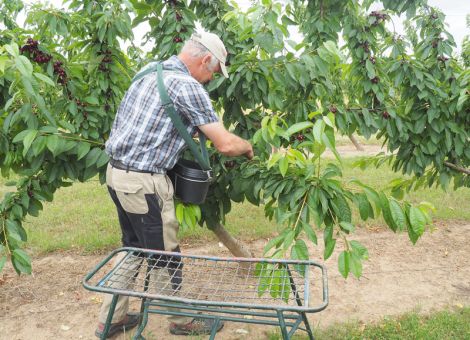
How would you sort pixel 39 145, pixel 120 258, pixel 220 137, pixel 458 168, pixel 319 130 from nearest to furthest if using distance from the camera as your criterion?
pixel 319 130 < pixel 220 137 < pixel 39 145 < pixel 120 258 < pixel 458 168

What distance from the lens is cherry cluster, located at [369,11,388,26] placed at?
9.93ft

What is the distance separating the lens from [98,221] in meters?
5.36

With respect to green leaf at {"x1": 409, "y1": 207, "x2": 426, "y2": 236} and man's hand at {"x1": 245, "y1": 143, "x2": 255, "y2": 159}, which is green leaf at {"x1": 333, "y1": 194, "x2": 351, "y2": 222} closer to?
green leaf at {"x1": 409, "y1": 207, "x2": 426, "y2": 236}

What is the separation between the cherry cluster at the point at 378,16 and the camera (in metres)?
3.03

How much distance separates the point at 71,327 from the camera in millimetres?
3166

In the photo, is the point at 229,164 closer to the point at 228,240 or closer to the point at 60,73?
the point at 228,240

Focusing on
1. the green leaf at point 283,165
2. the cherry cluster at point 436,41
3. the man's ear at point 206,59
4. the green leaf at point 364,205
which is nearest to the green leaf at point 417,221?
the green leaf at point 364,205

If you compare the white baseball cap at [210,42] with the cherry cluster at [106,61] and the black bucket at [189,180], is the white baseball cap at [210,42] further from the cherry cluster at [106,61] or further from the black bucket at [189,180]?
the cherry cluster at [106,61]

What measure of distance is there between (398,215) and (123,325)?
6.28 feet

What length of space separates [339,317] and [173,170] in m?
1.62

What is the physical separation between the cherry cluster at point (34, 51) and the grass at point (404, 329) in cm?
217

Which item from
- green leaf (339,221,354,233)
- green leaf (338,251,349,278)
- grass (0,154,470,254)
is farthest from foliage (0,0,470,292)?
grass (0,154,470,254)

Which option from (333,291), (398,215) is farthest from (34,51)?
(333,291)

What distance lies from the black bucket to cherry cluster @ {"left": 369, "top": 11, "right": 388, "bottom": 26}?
4.94 ft
